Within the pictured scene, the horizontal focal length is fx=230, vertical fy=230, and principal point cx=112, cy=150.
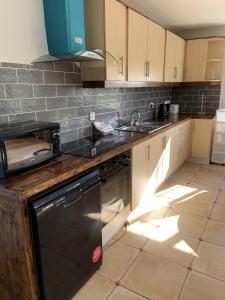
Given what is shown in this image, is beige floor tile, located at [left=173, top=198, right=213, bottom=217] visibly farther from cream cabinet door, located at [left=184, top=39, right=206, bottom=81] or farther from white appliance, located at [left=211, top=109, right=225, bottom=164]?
cream cabinet door, located at [left=184, top=39, right=206, bottom=81]

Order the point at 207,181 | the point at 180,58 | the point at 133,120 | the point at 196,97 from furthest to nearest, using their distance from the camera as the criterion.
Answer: the point at 196,97, the point at 180,58, the point at 207,181, the point at 133,120

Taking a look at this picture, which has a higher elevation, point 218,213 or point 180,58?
point 180,58

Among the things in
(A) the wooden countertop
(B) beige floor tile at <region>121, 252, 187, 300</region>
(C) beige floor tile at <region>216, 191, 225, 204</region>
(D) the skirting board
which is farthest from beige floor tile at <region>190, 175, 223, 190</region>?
(A) the wooden countertop

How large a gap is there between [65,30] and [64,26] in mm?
29

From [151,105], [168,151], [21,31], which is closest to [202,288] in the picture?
[168,151]

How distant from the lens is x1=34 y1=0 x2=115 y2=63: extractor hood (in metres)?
1.67

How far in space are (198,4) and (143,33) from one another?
899mm

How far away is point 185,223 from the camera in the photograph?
2375 millimetres

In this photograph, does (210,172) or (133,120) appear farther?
(210,172)

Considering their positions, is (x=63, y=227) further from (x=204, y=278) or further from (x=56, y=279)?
(x=204, y=278)

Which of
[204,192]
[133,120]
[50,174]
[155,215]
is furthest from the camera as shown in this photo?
[133,120]

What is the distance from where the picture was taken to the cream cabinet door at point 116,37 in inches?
78.5

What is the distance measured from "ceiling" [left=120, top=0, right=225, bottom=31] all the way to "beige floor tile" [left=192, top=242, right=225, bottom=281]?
2665mm

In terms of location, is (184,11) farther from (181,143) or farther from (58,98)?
(58,98)
